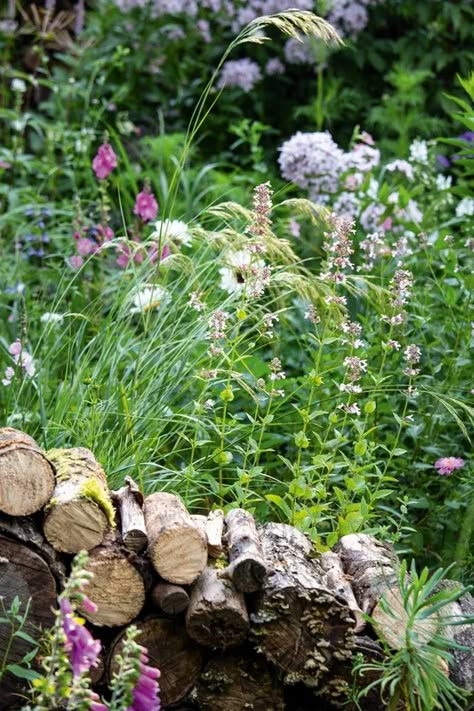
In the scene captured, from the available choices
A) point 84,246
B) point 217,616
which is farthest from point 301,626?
point 84,246

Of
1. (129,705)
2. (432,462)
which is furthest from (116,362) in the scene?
(129,705)

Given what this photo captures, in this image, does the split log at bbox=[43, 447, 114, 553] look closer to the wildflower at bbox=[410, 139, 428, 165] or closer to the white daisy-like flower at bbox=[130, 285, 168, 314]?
the white daisy-like flower at bbox=[130, 285, 168, 314]

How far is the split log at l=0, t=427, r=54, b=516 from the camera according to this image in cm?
254

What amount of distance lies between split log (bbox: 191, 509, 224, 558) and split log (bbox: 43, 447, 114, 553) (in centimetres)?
24

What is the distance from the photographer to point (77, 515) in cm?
257

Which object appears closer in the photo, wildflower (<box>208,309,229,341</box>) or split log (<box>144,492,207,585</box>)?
split log (<box>144,492,207,585</box>)

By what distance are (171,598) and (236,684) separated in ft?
0.94

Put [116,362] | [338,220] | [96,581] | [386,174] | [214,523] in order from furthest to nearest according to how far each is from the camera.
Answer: [386,174] < [116,362] < [338,220] < [214,523] < [96,581]

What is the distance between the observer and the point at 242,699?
2658 mm

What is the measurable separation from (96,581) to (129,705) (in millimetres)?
456

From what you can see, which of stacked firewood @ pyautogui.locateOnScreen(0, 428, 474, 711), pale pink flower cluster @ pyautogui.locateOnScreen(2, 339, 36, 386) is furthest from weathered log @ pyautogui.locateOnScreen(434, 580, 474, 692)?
pale pink flower cluster @ pyautogui.locateOnScreen(2, 339, 36, 386)

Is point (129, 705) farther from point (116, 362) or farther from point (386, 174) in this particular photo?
point (386, 174)

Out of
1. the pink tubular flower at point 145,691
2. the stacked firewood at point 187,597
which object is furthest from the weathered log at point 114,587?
the pink tubular flower at point 145,691

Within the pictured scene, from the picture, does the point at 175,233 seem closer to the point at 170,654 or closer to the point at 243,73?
the point at 170,654
